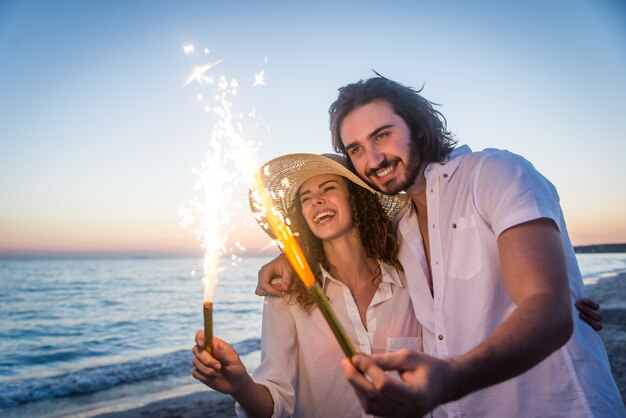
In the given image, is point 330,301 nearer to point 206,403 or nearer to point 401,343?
point 401,343

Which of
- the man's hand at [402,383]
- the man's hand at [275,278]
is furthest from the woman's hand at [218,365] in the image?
the man's hand at [402,383]

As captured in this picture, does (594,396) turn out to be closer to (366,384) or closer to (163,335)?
(366,384)

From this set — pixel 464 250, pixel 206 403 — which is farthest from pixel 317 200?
pixel 206 403

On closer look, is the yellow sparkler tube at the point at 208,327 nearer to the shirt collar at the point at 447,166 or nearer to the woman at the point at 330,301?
the woman at the point at 330,301

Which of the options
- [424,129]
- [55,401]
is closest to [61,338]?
[55,401]

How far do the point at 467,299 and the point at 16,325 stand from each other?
88.1 feet

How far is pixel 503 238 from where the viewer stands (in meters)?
2.18

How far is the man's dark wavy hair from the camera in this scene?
358 cm

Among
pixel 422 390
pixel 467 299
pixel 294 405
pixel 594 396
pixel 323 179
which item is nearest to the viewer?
pixel 422 390

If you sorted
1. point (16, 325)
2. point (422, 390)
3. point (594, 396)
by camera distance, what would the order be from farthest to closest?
point (16, 325) → point (594, 396) → point (422, 390)

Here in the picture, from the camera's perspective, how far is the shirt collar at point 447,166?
121 inches

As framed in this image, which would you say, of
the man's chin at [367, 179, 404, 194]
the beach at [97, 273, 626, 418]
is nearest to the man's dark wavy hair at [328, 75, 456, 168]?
the man's chin at [367, 179, 404, 194]

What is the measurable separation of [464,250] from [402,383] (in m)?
1.76

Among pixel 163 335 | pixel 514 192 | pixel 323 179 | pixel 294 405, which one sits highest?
pixel 323 179
